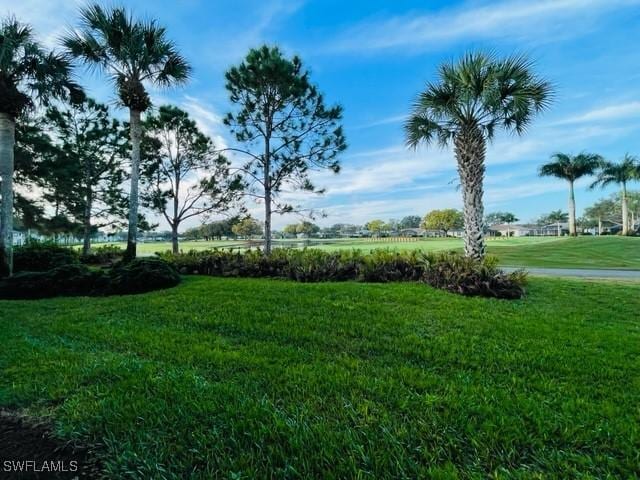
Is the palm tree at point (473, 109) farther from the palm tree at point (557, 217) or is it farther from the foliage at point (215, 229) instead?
the palm tree at point (557, 217)

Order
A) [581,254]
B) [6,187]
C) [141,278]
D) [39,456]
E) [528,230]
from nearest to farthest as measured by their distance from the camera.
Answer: [39,456] → [141,278] → [6,187] → [581,254] → [528,230]

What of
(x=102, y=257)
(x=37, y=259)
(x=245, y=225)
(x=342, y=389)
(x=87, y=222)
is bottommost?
(x=342, y=389)

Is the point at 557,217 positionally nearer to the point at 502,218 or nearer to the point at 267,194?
the point at 502,218

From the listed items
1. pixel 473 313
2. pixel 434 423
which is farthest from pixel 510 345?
pixel 434 423

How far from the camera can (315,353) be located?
138 inches

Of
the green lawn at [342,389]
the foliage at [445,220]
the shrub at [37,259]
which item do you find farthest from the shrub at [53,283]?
the foliage at [445,220]

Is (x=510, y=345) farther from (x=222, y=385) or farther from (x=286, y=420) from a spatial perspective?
(x=222, y=385)

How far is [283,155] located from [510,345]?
1006 cm

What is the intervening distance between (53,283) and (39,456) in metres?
8.09

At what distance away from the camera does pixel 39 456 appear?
1981mm

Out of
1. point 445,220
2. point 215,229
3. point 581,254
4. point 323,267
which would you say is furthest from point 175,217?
point 445,220

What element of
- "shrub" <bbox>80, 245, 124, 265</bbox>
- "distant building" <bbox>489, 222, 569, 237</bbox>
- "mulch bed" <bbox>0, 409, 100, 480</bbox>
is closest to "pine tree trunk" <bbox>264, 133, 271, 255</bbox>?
"shrub" <bbox>80, 245, 124, 265</bbox>

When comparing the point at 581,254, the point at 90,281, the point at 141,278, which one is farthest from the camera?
the point at 581,254

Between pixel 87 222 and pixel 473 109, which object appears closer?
pixel 473 109
